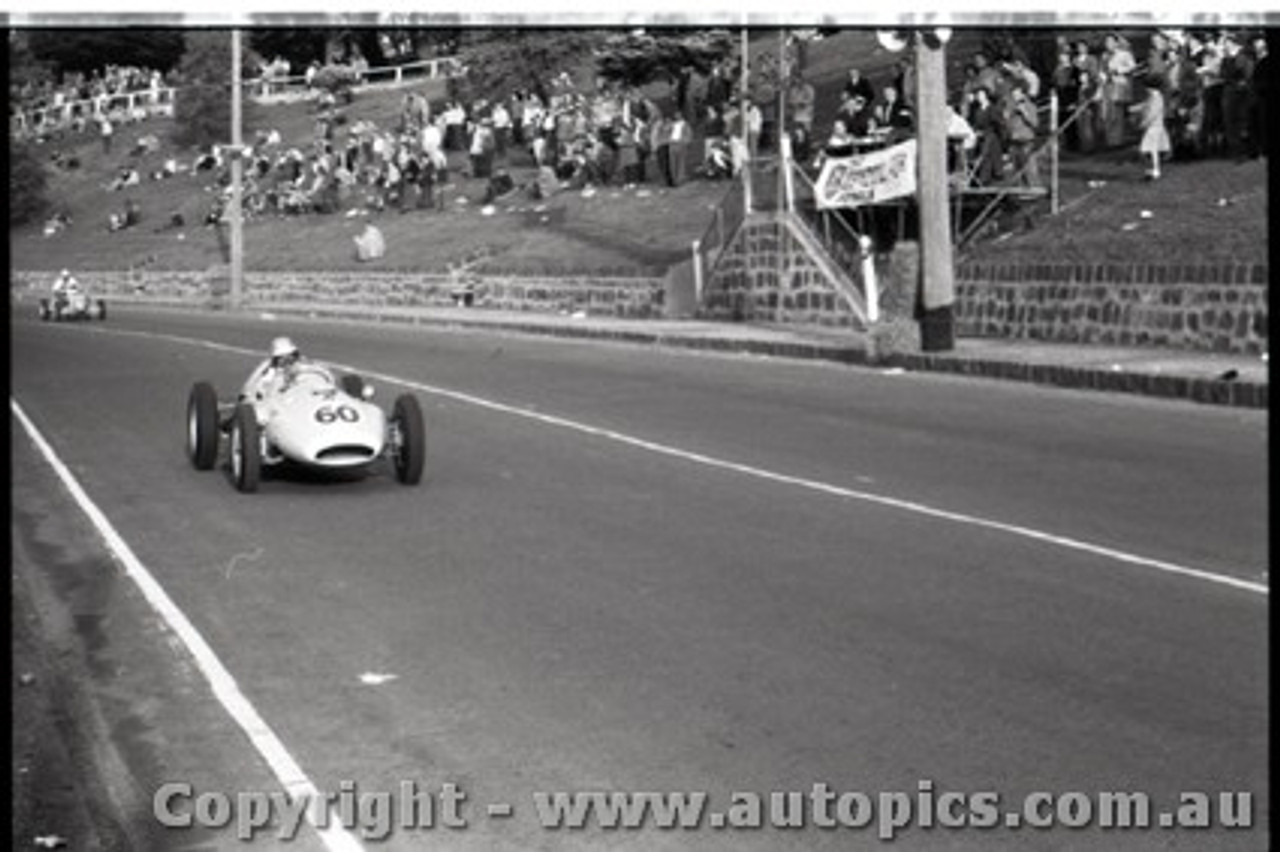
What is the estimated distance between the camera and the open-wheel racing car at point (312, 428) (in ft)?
38.0

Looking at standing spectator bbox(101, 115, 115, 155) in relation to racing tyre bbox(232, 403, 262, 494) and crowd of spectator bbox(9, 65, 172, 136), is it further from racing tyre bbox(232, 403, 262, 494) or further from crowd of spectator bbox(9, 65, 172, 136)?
racing tyre bbox(232, 403, 262, 494)

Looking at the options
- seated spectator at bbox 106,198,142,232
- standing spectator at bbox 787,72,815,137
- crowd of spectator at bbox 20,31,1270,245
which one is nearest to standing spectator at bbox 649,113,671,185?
crowd of spectator at bbox 20,31,1270,245

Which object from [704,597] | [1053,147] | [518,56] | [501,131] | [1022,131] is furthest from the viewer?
[501,131]

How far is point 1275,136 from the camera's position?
13.7ft

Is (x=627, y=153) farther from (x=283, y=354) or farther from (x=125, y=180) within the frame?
(x=125, y=180)

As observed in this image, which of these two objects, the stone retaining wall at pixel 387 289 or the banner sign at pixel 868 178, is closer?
the stone retaining wall at pixel 387 289

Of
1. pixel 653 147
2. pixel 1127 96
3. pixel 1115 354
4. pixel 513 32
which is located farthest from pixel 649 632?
pixel 653 147

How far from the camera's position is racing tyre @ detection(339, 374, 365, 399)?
12.3 m

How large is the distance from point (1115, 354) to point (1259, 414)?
4067 millimetres

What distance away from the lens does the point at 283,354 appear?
41.0 feet

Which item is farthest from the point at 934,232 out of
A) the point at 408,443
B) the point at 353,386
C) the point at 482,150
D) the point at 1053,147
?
the point at 408,443

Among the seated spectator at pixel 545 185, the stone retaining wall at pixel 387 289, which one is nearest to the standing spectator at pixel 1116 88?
the stone retaining wall at pixel 387 289

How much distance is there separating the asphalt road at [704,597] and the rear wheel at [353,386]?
1.80 feet

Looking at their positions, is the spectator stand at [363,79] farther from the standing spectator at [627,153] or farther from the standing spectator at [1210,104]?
the standing spectator at [627,153]
